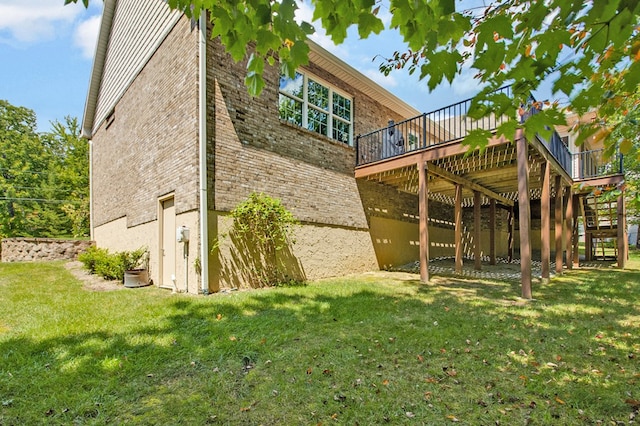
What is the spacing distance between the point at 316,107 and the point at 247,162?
3.10m

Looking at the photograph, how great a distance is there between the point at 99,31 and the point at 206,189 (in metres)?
9.98

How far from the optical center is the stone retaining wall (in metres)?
13.3

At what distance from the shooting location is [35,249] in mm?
13289

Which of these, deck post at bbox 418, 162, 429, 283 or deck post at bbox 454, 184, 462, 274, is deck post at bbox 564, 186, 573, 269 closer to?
deck post at bbox 454, 184, 462, 274

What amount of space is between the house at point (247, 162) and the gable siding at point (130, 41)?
58 mm

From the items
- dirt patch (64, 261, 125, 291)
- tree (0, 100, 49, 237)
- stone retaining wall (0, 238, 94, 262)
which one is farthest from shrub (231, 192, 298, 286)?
tree (0, 100, 49, 237)

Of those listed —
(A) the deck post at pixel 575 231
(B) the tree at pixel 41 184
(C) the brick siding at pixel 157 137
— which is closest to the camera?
(C) the brick siding at pixel 157 137

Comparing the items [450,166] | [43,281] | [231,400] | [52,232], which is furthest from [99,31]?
[52,232]

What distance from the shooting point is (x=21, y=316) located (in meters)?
4.66

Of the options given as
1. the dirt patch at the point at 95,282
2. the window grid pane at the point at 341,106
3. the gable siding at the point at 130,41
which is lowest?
the dirt patch at the point at 95,282

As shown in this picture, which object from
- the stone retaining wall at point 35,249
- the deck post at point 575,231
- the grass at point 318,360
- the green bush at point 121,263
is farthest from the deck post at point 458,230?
the stone retaining wall at point 35,249

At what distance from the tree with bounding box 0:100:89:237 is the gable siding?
1231cm

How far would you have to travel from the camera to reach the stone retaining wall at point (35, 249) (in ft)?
43.5

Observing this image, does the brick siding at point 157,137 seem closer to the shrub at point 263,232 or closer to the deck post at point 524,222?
the shrub at point 263,232
